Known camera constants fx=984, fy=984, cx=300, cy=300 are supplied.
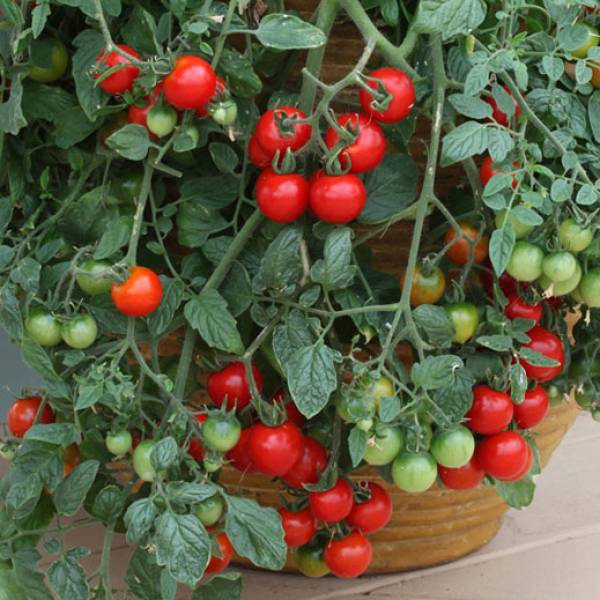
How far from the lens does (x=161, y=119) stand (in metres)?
0.67

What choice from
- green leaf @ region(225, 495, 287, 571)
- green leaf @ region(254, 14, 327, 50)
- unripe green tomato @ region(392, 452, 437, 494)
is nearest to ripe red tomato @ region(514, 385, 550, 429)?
unripe green tomato @ region(392, 452, 437, 494)

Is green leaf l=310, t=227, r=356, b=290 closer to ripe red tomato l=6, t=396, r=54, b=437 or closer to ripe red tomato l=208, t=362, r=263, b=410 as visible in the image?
ripe red tomato l=208, t=362, r=263, b=410

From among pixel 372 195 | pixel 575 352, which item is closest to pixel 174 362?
pixel 372 195

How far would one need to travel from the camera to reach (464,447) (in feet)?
2.20

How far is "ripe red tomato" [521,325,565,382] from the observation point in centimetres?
73

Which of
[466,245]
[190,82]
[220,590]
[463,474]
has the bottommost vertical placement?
[220,590]

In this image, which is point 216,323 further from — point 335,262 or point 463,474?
A: point 463,474

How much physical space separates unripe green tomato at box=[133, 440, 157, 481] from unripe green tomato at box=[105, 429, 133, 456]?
13 millimetres

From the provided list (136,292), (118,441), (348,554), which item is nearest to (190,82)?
(136,292)

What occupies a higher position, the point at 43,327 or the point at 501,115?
the point at 501,115

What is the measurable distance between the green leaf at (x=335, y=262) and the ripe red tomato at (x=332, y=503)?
0.51 ft

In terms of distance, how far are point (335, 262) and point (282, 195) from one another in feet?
0.19

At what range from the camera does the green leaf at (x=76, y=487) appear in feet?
2.27

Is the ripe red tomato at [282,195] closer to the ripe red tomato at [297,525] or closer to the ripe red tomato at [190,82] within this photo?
the ripe red tomato at [190,82]
